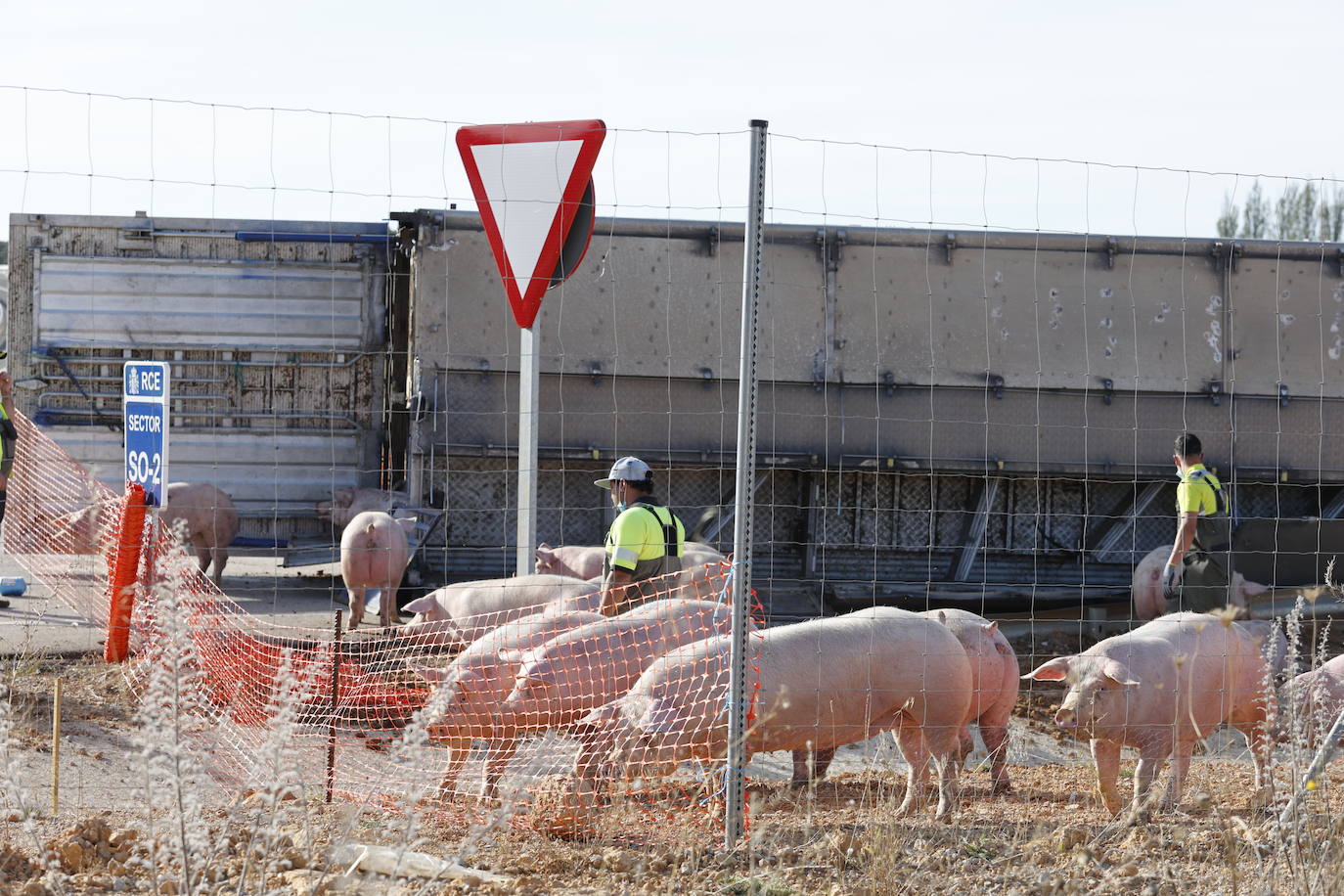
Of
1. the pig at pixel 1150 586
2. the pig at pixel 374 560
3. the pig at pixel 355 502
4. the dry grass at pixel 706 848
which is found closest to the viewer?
the dry grass at pixel 706 848

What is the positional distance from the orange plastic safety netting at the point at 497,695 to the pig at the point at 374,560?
1493 millimetres

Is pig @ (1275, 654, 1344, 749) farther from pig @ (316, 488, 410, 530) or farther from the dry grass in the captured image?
pig @ (316, 488, 410, 530)

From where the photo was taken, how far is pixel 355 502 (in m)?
11.3

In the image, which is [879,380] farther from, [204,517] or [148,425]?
[148,425]

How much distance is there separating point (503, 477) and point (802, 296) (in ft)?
9.32

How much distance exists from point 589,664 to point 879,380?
17.7 ft

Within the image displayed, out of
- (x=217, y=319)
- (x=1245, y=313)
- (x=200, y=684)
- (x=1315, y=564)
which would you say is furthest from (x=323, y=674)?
(x=1245, y=313)

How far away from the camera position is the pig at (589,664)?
6078 mm

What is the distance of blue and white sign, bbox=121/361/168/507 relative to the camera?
7.14 meters

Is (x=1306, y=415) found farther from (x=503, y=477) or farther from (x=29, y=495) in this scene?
(x=29, y=495)

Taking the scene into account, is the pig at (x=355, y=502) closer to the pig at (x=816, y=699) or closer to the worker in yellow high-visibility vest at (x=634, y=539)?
the worker in yellow high-visibility vest at (x=634, y=539)

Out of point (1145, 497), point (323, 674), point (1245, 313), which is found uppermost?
point (1245, 313)

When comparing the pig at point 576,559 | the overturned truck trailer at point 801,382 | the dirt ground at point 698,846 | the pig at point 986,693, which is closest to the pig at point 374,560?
the overturned truck trailer at point 801,382

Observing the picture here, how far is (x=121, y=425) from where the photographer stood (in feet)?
38.8
